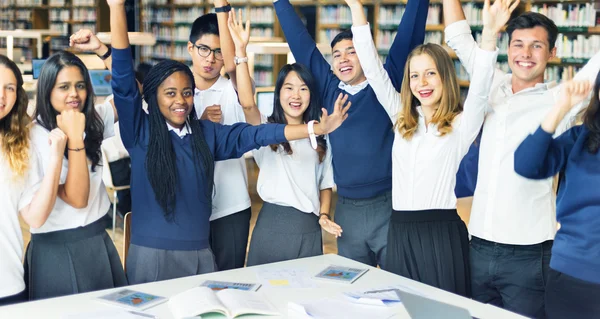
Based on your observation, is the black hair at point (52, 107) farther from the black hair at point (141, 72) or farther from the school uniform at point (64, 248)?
the black hair at point (141, 72)

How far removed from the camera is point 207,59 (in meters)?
3.19

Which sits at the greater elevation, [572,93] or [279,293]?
[572,93]

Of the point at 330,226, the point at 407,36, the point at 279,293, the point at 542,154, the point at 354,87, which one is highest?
the point at 407,36

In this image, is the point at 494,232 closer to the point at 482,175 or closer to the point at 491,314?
the point at 482,175

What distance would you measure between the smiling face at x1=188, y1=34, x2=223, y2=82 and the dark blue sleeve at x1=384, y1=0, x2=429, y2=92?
76 cm

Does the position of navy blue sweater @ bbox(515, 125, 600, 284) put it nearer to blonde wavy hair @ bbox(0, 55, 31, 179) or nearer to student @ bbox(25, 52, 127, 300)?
student @ bbox(25, 52, 127, 300)

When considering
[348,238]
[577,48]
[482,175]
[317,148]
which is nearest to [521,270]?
[482,175]

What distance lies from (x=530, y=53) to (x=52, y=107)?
178cm

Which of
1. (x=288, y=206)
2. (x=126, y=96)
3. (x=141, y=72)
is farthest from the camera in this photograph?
(x=141, y=72)

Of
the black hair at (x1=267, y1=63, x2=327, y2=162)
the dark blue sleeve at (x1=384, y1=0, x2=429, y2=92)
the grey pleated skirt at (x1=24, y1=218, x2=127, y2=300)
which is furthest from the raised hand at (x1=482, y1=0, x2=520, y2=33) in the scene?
the grey pleated skirt at (x1=24, y1=218, x2=127, y2=300)

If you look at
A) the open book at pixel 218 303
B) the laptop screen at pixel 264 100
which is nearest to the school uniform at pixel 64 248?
the open book at pixel 218 303

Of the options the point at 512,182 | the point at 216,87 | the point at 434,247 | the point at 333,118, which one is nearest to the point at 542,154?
the point at 512,182

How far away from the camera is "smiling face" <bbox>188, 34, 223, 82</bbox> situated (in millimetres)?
3193

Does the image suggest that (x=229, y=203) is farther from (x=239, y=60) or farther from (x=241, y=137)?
(x=239, y=60)
